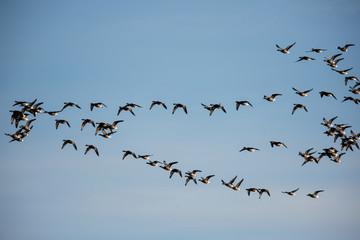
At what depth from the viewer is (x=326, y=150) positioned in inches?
4291

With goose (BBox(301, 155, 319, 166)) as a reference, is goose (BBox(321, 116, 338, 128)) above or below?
above

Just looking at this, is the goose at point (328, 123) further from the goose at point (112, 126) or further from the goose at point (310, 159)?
→ the goose at point (112, 126)

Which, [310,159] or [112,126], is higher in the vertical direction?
[310,159]

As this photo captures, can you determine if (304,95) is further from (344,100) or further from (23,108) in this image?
(23,108)

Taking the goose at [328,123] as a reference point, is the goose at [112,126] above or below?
below

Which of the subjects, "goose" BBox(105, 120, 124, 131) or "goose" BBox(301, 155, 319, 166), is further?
"goose" BBox(301, 155, 319, 166)

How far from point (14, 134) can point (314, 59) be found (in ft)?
126

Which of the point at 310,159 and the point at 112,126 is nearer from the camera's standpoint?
the point at 112,126

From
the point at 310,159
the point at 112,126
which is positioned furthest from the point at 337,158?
the point at 112,126

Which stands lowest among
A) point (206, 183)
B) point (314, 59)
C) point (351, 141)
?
point (206, 183)

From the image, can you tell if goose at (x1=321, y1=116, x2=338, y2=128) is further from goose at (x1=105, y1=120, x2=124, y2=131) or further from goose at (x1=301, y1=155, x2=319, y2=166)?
goose at (x1=105, y1=120, x2=124, y2=131)

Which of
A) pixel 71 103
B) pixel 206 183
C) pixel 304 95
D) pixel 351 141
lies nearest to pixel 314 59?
pixel 304 95

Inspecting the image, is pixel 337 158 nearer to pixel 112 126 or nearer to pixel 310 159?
pixel 310 159

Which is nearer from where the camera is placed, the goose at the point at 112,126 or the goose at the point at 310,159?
the goose at the point at 112,126
